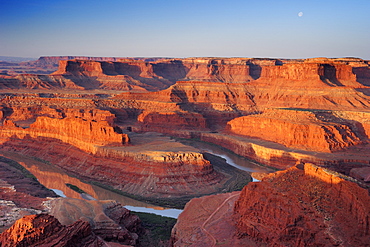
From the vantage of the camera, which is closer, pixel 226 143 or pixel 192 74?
pixel 226 143

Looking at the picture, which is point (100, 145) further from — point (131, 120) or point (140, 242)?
point (131, 120)

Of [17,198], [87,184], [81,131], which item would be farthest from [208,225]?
[81,131]

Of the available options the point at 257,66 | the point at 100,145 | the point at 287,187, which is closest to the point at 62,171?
the point at 100,145

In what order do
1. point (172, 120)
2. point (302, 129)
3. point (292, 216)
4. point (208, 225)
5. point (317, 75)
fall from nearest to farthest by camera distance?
1. point (292, 216)
2. point (208, 225)
3. point (302, 129)
4. point (172, 120)
5. point (317, 75)

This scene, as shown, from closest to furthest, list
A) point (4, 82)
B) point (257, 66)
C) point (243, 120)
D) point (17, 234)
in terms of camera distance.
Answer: point (17, 234)
point (243, 120)
point (4, 82)
point (257, 66)

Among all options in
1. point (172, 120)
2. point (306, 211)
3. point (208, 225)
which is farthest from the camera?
point (172, 120)

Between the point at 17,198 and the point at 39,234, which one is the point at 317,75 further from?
the point at 39,234

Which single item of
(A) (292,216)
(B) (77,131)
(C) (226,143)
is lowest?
(C) (226,143)

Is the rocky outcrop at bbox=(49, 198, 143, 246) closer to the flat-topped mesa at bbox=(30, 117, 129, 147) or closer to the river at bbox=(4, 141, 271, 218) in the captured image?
the river at bbox=(4, 141, 271, 218)
